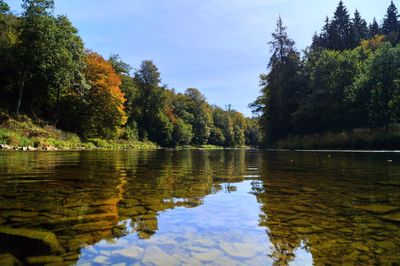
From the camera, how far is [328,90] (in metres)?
44.3

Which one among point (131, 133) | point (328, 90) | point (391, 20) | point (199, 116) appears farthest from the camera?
point (199, 116)

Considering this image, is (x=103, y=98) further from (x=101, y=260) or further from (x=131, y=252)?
(x=101, y=260)

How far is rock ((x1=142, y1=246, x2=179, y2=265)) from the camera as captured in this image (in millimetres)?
2772

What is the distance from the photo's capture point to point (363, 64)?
1729 inches

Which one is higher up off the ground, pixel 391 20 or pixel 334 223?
pixel 391 20

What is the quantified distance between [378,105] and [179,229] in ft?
126

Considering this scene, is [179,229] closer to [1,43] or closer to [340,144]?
[340,144]

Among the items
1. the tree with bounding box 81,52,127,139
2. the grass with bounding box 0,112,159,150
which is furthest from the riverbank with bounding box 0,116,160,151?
the tree with bounding box 81,52,127,139

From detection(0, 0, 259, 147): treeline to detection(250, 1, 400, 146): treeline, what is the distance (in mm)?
24194

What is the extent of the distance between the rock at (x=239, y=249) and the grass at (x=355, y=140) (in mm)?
34818

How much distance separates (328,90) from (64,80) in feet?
109

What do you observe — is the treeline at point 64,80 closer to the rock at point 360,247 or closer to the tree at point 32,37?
the tree at point 32,37

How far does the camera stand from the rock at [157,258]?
2.77 meters

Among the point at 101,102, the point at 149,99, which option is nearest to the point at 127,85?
the point at 149,99
